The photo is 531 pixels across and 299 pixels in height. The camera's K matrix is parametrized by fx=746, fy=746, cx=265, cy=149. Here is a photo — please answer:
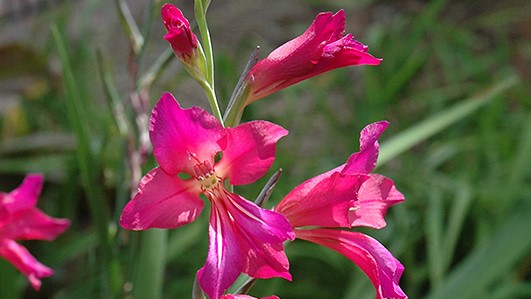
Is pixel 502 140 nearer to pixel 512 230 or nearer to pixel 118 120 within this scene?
pixel 512 230

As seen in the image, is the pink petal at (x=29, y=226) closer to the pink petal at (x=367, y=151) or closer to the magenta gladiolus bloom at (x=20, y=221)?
the magenta gladiolus bloom at (x=20, y=221)

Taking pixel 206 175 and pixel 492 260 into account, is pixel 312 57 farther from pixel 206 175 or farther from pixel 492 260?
pixel 492 260

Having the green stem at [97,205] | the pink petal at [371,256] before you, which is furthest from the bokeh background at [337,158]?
the pink petal at [371,256]

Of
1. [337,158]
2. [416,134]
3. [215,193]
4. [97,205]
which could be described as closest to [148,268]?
[97,205]

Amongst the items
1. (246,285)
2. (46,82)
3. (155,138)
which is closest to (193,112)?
(155,138)

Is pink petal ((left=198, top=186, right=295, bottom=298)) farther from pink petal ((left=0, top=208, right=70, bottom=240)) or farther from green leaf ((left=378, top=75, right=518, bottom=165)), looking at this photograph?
green leaf ((left=378, top=75, right=518, bottom=165))

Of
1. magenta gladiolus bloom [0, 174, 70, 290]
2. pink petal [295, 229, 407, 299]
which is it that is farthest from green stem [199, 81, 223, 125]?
magenta gladiolus bloom [0, 174, 70, 290]
